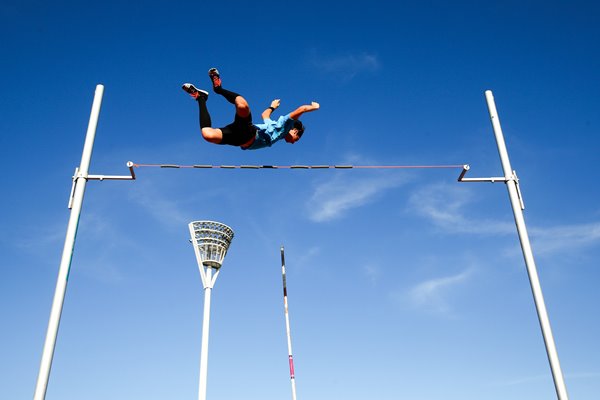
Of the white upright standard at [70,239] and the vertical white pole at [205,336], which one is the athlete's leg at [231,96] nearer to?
the white upright standard at [70,239]

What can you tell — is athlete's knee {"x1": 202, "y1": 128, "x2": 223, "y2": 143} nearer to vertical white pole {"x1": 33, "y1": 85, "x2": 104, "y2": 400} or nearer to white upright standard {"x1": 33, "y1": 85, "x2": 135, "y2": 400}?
white upright standard {"x1": 33, "y1": 85, "x2": 135, "y2": 400}

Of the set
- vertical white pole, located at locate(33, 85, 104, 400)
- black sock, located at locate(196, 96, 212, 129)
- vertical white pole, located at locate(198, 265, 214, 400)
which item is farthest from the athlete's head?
vertical white pole, located at locate(198, 265, 214, 400)

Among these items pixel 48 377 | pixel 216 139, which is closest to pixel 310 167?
pixel 216 139

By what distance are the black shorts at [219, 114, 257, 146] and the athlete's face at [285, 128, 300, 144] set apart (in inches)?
28.8

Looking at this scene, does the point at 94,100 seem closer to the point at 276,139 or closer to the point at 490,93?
the point at 276,139

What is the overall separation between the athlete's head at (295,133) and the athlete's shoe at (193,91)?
1.43 metres

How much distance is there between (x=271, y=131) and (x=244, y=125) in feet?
1.72

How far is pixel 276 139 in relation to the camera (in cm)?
808

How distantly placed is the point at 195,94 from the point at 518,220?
5.37 m

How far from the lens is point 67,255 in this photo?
23.5 ft

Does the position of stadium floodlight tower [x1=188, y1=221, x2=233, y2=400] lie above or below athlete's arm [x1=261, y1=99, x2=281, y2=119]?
above

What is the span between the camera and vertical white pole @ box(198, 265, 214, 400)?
74.5 ft

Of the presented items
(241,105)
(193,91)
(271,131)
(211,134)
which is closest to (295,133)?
(271,131)

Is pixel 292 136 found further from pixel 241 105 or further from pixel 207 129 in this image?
pixel 207 129
